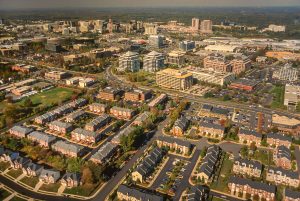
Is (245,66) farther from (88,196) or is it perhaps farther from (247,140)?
(88,196)

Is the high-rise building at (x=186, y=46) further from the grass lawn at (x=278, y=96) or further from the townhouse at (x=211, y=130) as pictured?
the townhouse at (x=211, y=130)

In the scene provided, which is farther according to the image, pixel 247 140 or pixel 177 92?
pixel 177 92

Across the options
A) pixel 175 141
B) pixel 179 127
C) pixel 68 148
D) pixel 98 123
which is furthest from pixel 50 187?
pixel 179 127

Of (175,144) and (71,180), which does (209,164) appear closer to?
(175,144)

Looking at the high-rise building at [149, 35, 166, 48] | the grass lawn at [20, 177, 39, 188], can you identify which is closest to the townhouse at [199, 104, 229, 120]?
the grass lawn at [20, 177, 39, 188]

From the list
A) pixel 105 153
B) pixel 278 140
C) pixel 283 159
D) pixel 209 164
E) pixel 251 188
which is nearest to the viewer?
pixel 251 188

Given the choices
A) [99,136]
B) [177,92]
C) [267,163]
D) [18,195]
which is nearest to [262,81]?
[177,92]
